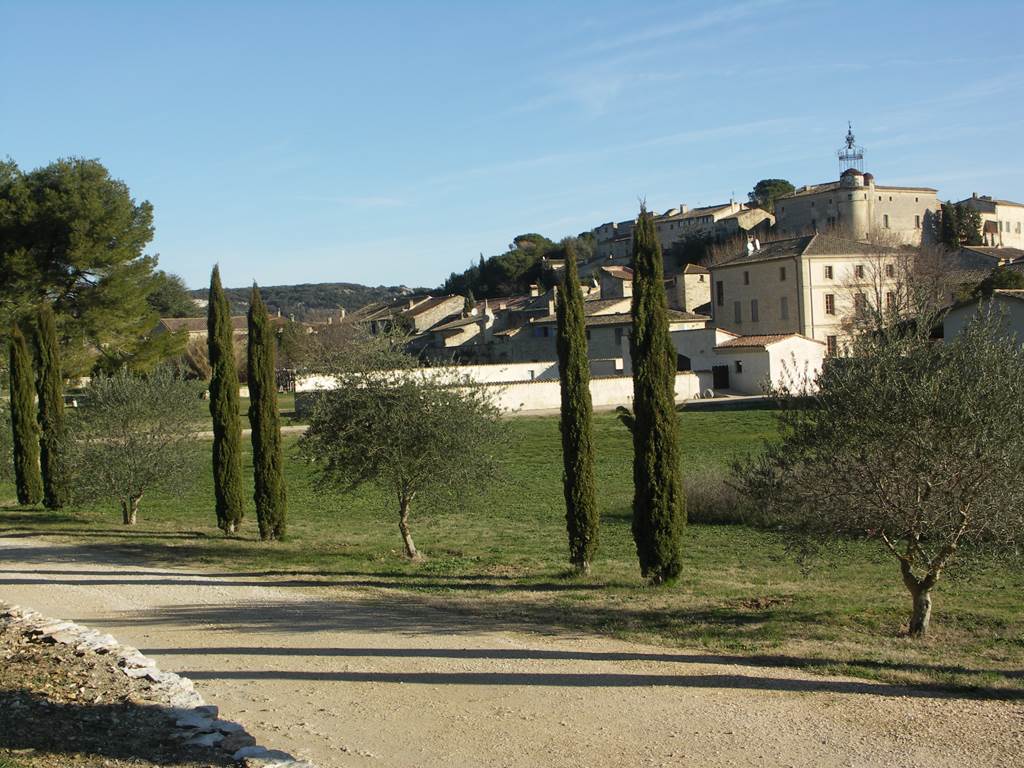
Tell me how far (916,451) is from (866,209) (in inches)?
3719

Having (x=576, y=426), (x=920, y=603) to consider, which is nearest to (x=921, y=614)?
(x=920, y=603)

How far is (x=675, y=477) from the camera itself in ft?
50.6

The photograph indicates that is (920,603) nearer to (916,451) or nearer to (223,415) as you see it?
(916,451)

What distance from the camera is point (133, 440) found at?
975 inches

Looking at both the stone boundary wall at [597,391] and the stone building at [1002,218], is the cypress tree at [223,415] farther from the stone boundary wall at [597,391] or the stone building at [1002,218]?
the stone building at [1002,218]

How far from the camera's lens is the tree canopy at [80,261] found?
1576 inches

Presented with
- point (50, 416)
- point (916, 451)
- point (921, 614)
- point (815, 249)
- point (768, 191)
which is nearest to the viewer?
point (916, 451)

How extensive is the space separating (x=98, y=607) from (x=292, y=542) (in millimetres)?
7118

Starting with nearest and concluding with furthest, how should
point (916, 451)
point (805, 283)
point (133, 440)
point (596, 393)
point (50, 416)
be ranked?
point (916, 451) < point (133, 440) < point (50, 416) < point (596, 393) < point (805, 283)

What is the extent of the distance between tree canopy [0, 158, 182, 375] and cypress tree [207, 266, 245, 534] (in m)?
20.2

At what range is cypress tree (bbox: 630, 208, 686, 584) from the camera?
15.3m

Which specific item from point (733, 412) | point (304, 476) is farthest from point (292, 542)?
point (733, 412)

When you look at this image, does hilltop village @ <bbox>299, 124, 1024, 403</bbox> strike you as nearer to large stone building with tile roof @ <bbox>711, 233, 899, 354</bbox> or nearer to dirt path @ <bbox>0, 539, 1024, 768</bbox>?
large stone building with tile roof @ <bbox>711, 233, 899, 354</bbox>

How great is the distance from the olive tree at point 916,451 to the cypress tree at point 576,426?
468 centimetres
